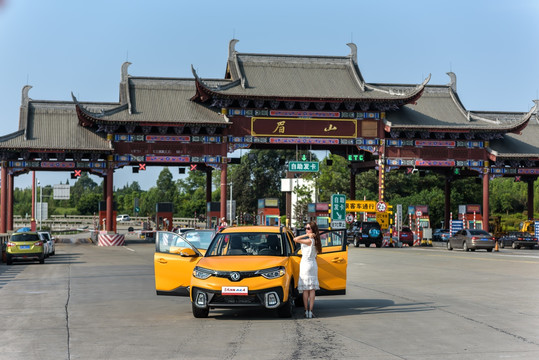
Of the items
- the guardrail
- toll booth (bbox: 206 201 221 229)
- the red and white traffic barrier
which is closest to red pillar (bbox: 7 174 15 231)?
the red and white traffic barrier

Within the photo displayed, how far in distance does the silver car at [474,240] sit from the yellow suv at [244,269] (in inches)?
1272

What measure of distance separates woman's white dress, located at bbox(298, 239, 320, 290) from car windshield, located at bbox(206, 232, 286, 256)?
27.7 inches

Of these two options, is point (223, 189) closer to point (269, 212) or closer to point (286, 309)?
point (269, 212)

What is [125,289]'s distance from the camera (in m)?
20.7

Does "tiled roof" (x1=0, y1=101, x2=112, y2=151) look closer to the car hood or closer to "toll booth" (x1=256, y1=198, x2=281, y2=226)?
"toll booth" (x1=256, y1=198, x2=281, y2=226)

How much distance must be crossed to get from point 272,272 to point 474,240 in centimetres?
3518

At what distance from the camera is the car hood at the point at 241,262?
13922 millimetres

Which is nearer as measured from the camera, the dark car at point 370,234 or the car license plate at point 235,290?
the car license plate at point 235,290

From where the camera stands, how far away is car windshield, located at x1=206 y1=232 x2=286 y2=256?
15.1 metres

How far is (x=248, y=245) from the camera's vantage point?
15.5m

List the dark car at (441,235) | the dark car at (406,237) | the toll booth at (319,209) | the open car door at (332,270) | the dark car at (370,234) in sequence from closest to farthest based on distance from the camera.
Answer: the open car door at (332,270) → the dark car at (370,234) → the dark car at (406,237) → the toll booth at (319,209) → the dark car at (441,235)

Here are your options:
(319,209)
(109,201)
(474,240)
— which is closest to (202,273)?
(474,240)

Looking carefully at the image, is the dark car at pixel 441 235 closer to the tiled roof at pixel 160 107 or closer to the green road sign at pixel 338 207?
the tiled roof at pixel 160 107

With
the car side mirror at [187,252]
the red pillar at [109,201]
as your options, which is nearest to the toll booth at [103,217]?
the red pillar at [109,201]
